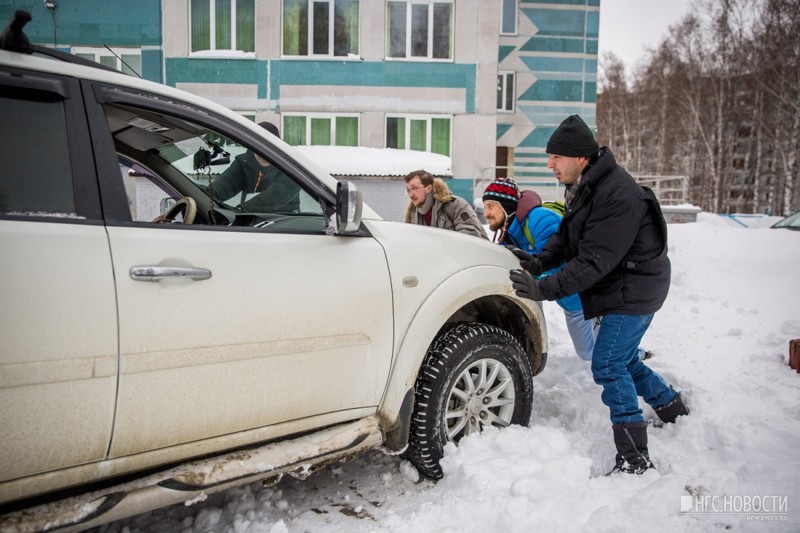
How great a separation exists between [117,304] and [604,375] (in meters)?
2.52

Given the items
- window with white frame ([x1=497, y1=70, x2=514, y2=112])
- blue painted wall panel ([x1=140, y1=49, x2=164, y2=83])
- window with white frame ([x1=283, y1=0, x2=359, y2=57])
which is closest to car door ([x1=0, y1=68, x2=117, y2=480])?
window with white frame ([x1=283, y1=0, x2=359, y2=57])

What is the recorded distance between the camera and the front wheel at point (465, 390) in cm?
283

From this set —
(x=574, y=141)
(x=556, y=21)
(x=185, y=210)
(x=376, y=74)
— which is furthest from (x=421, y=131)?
(x=185, y=210)

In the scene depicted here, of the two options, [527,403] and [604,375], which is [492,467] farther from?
[604,375]

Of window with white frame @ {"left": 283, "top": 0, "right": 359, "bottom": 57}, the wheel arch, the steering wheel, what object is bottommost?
the wheel arch

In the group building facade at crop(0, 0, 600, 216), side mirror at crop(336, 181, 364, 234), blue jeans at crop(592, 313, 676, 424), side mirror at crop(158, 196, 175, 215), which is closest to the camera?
side mirror at crop(336, 181, 364, 234)

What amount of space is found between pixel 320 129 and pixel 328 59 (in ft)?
6.58

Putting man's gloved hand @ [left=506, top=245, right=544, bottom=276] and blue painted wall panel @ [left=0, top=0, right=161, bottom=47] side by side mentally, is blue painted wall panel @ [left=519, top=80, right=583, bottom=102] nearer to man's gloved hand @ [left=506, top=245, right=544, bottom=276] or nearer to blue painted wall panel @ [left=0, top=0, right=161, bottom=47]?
blue painted wall panel @ [left=0, top=0, right=161, bottom=47]

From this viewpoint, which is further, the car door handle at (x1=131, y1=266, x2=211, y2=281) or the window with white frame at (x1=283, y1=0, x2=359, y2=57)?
the window with white frame at (x1=283, y1=0, x2=359, y2=57)

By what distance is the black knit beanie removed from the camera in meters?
3.11

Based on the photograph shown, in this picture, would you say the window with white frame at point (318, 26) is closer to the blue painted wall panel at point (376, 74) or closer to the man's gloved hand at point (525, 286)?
the blue painted wall panel at point (376, 74)

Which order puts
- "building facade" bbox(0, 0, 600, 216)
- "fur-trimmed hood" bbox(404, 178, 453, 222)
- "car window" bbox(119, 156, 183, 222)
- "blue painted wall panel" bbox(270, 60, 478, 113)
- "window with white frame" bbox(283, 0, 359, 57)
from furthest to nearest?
"blue painted wall panel" bbox(270, 60, 478, 113)
"window with white frame" bbox(283, 0, 359, 57)
"building facade" bbox(0, 0, 600, 216)
"fur-trimmed hood" bbox(404, 178, 453, 222)
"car window" bbox(119, 156, 183, 222)

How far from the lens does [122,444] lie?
76.4 inches

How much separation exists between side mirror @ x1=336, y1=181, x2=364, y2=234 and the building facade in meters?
14.3
